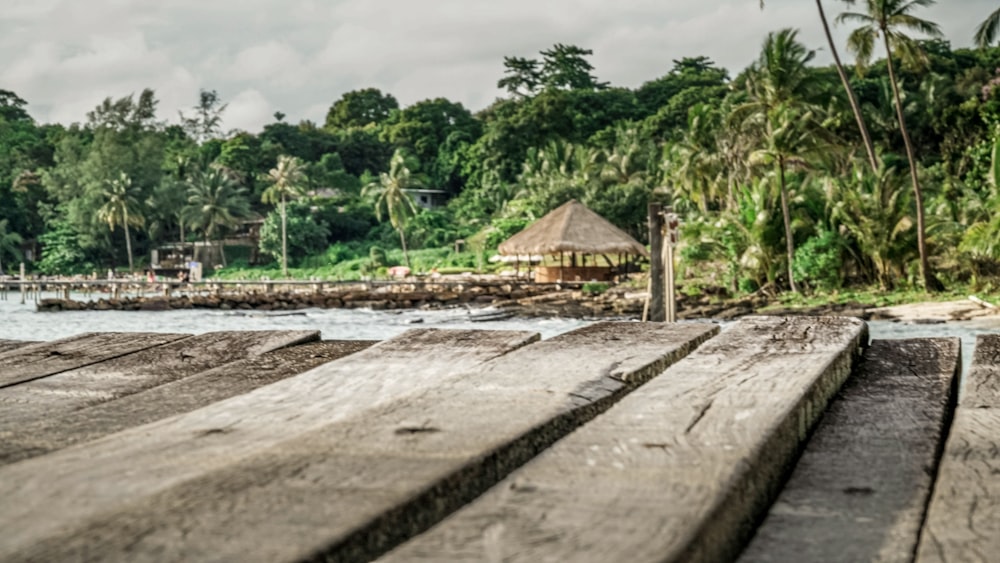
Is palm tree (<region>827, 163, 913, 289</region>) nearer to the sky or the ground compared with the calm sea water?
nearer to the sky

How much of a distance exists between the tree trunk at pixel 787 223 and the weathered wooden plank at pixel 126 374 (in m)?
22.9

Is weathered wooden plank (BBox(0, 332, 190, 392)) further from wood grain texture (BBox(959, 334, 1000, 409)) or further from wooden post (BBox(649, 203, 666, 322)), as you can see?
wooden post (BBox(649, 203, 666, 322))

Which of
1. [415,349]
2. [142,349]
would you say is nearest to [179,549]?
[415,349]

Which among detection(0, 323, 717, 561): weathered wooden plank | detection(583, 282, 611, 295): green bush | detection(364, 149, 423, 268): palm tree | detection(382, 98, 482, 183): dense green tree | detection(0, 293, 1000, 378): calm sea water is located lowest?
detection(0, 293, 1000, 378): calm sea water

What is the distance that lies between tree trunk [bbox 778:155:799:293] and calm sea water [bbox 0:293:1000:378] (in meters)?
2.94

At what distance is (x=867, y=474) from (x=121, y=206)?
56.9 metres

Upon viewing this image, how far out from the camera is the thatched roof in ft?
115

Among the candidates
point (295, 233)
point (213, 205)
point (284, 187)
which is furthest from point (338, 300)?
point (213, 205)

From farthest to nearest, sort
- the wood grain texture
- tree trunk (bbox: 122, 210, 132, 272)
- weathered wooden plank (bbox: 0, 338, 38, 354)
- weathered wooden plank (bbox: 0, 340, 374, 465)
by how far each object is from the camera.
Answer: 1. tree trunk (bbox: 122, 210, 132, 272)
2. weathered wooden plank (bbox: 0, 338, 38, 354)
3. the wood grain texture
4. weathered wooden plank (bbox: 0, 340, 374, 465)

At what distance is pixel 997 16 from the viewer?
71.2 feet

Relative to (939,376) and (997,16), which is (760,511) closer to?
(939,376)

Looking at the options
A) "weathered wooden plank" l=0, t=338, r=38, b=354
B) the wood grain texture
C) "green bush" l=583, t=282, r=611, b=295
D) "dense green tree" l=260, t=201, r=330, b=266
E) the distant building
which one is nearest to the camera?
the wood grain texture

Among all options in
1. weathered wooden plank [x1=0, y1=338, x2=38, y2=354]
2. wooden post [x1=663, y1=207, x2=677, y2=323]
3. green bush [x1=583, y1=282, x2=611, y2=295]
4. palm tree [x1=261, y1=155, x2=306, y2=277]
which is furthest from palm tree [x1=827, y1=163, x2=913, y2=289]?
palm tree [x1=261, y1=155, x2=306, y2=277]

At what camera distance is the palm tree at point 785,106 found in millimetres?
24312
